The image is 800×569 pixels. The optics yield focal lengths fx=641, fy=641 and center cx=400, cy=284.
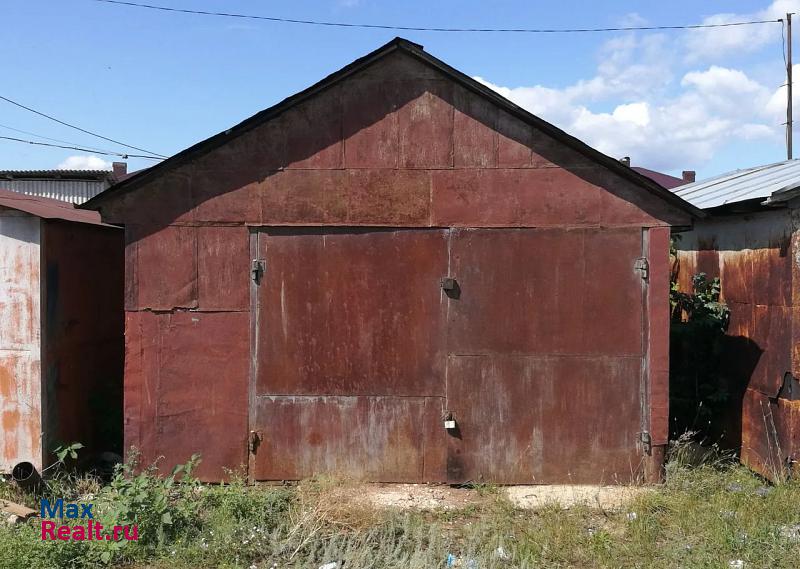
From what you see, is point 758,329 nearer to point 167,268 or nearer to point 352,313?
A: point 352,313

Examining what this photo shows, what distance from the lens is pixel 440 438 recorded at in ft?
21.1

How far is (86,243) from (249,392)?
281cm

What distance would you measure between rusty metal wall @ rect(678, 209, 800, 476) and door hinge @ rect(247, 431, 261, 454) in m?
5.13

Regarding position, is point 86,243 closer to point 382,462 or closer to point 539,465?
point 382,462

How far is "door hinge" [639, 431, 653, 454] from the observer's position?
634 centimetres

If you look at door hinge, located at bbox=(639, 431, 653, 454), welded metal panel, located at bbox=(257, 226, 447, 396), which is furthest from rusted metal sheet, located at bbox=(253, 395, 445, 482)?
door hinge, located at bbox=(639, 431, 653, 454)

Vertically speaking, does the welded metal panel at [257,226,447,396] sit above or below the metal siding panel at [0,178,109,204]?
below

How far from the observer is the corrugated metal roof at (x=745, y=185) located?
7004 mm

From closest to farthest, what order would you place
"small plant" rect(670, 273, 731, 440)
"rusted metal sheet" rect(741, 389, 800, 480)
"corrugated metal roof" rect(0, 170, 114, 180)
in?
1. "rusted metal sheet" rect(741, 389, 800, 480)
2. "small plant" rect(670, 273, 731, 440)
3. "corrugated metal roof" rect(0, 170, 114, 180)

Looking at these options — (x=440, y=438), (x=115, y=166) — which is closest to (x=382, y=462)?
(x=440, y=438)

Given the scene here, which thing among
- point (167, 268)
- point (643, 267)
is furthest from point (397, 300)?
point (643, 267)

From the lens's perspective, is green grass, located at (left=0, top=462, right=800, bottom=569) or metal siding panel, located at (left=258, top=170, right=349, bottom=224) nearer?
green grass, located at (left=0, top=462, right=800, bottom=569)

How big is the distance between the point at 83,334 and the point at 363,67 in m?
4.32

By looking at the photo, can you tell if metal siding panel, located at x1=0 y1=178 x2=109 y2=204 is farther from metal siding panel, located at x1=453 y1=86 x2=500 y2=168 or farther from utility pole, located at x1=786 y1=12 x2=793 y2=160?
utility pole, located at x1=786 y1=12 x2=793 y2=160
